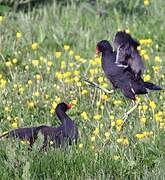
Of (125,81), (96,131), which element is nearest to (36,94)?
(125,81)

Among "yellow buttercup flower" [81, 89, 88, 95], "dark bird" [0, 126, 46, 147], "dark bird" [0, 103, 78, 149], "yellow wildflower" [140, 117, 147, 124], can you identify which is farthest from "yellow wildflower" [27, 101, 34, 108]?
"yellow wildflower" [140, 117, 147, 124]

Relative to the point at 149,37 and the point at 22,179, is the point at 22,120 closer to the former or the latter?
the point at 22,179

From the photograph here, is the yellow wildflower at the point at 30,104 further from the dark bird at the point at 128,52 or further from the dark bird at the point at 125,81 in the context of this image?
the dark bird at the point at 128,52

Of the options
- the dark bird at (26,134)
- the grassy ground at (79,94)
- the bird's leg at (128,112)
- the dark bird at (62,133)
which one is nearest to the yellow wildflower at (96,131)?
the grassy ground at (79,94)

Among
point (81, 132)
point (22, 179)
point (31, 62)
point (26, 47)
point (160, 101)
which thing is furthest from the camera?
point (26, 47)

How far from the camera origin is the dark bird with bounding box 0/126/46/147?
615 cm

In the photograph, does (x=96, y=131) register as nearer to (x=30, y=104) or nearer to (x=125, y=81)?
(x=125, y=81)

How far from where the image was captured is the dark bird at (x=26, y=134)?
20.2 feet

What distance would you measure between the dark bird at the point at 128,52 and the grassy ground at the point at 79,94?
1.31 feet

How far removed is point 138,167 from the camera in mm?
5762

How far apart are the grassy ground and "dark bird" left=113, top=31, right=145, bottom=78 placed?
40cm

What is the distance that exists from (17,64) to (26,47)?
0.60 m

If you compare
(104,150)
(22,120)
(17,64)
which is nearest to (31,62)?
(17,64)

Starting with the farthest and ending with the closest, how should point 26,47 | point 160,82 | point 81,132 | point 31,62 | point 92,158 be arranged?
1. point 26,47
2. point 31,62
3. point 160,82
4. point 81,132
5. point 92,158
